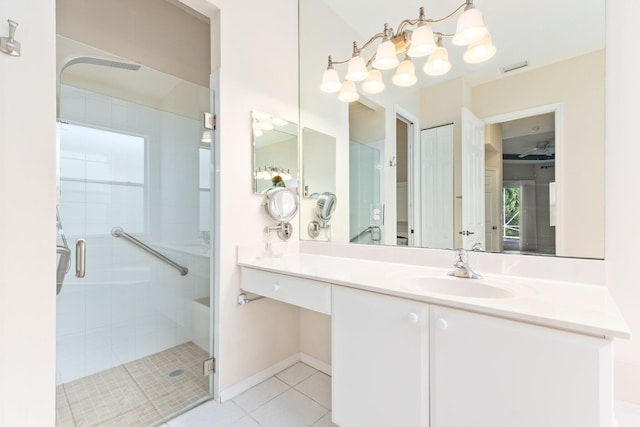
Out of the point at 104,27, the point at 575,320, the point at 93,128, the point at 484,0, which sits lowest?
the point at 575,320

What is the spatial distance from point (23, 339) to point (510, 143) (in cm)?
220

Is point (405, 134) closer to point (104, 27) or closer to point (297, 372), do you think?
point (297, 372)

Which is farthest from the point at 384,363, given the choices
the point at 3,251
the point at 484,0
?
the point at 484,0

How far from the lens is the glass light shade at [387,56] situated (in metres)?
1.53

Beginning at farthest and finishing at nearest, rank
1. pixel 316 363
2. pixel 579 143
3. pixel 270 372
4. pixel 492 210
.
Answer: pixel 316 363 → pixel 270 372 → pixel 492 210 → pixel 579 143

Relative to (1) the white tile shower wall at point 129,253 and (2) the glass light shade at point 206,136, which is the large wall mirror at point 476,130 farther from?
(1) the white tile shower wall at point 129,253

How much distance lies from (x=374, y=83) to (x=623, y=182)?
50.6 inches

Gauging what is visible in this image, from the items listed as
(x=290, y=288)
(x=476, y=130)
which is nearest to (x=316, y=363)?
(x=290, y=288)

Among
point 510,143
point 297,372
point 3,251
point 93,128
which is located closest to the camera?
point 3,251

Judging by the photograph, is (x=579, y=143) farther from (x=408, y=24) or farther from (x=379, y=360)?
(x=379, y=360)

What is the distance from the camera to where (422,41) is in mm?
1391

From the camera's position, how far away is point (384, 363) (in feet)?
3.57

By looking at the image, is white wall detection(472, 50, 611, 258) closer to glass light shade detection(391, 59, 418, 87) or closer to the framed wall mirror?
glass light shade detection(391, 59, 418, 87)

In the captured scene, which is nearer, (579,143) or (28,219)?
(28,219)
